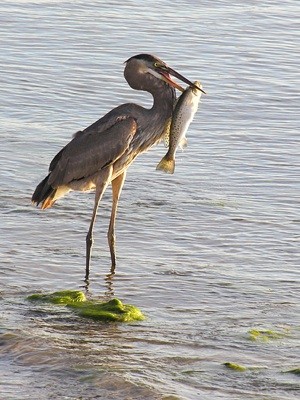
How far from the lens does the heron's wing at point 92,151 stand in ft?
30.6

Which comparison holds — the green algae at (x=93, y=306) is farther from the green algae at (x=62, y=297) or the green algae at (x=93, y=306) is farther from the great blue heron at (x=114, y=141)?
the great blue heron at (x=114, y=141)

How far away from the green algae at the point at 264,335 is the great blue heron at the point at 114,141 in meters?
1.74

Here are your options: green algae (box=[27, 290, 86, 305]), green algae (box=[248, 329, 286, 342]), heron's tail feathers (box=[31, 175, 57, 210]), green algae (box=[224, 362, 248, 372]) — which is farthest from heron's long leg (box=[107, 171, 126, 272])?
green algae (box=[224, 362, 248, 372])

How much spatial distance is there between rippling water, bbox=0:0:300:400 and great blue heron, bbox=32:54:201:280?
55 centimetres

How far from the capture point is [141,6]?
1923 centimetres

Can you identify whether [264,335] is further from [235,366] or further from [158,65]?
[158,65]

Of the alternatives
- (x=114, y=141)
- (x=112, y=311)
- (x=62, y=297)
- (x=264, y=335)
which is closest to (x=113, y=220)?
(x=114, y=141)

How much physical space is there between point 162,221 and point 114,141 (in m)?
1.41

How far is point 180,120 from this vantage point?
9219mm

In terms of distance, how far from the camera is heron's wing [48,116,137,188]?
9.33m

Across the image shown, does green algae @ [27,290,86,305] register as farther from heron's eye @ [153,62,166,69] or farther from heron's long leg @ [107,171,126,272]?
heron's eye @ [153,62,166,69]

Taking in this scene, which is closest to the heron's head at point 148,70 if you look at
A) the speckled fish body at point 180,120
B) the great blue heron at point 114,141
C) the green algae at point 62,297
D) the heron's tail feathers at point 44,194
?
the great blue heron at point 114,141

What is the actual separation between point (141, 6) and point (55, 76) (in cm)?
458

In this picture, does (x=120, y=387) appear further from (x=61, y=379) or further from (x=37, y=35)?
(x=37, y=35)
